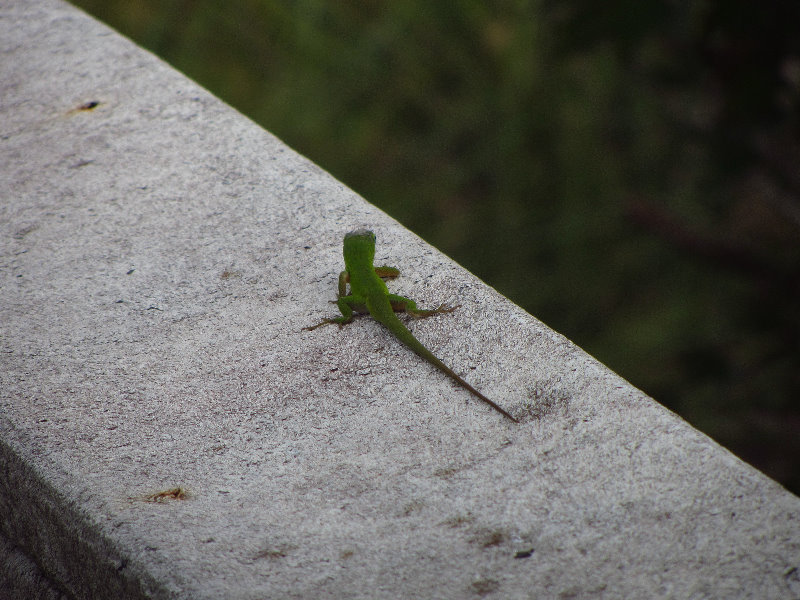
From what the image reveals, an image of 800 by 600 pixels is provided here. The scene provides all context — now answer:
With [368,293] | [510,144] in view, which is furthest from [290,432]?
[510,144]

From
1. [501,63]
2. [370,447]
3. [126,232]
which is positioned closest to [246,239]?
[126,232]

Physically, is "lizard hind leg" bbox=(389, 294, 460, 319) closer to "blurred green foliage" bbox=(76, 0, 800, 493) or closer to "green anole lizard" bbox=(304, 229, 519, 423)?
"green anole lizard" bbox=(304, 229, 519, 423)

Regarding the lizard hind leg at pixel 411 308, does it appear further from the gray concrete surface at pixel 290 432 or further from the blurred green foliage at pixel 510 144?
the blurred green foliage at pixel 510 144

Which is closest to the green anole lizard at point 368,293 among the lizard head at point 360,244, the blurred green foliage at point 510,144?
the lizard head at point 360,244

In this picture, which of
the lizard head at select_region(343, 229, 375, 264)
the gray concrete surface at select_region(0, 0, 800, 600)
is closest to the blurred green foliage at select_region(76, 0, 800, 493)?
the lizard head at select_region(343, 229, 375, 264)

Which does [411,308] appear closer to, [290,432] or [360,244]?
[360,244]

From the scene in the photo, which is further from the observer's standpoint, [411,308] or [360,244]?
[360,244]
